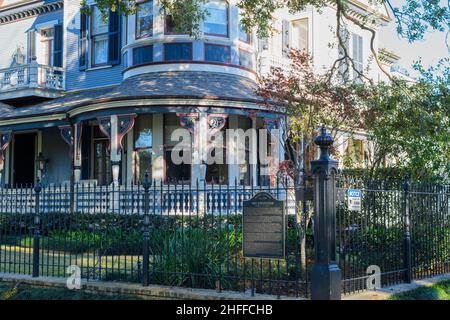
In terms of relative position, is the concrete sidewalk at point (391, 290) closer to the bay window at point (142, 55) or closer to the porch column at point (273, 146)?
the porch column at point (273, 146)

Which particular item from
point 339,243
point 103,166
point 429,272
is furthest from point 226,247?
point 103,166

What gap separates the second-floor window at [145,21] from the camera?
792 inches

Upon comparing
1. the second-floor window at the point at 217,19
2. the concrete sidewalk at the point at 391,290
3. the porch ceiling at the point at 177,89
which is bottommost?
the concrete sidewalk at the point at 391,290

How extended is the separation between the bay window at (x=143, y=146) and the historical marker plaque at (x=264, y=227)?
11722 mm

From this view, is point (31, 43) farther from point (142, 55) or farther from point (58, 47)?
point (142, 55)

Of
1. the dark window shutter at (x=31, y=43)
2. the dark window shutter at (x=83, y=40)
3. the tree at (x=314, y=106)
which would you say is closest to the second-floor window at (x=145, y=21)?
the dark window shutter at (x=83, y=40)

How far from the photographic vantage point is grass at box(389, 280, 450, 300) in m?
8.63

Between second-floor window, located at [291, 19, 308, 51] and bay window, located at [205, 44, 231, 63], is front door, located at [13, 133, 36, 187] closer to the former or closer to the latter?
bay window, located at [205, 44, 231, 63]

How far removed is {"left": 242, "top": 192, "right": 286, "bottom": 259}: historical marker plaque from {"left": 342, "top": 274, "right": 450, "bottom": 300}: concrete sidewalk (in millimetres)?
1133

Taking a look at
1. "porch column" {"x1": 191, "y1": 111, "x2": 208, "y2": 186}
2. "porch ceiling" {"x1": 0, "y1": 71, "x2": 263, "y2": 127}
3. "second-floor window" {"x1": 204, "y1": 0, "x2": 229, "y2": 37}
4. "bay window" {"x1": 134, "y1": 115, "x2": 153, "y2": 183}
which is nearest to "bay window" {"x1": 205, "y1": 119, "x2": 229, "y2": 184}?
"porch column" {"x1": 191, "y1": 111, "x2": 208, "y2": 186}

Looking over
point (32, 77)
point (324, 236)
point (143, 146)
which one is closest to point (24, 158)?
point (32, 77)

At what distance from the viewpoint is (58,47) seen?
79.4 feet

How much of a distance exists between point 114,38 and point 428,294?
1607cm
